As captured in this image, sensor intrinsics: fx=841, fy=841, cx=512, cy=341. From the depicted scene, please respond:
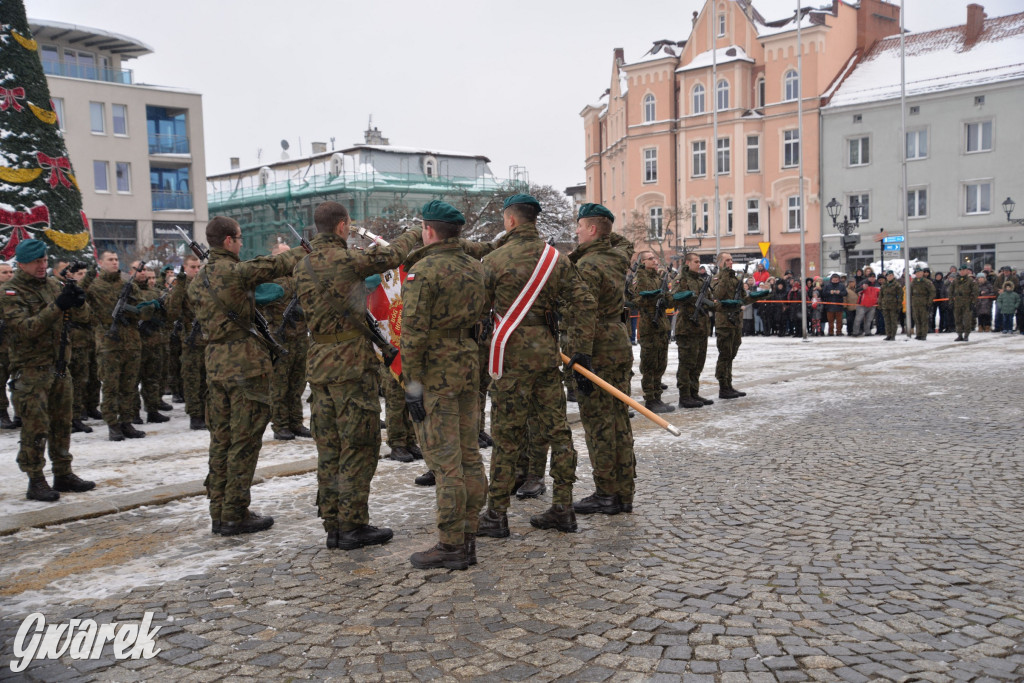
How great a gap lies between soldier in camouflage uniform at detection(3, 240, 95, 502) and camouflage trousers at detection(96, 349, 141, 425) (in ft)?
9.98

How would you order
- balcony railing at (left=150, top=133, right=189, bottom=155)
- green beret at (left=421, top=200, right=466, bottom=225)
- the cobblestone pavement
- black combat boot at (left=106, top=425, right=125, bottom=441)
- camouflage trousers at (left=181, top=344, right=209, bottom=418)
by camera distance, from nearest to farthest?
the cobblestone pavement, green beret at (left=421, top=200, right=466, bottom=225), black combat boot at (left=106, top=425, right=125, bottom=441), camouflage trousers at (left=181, top=344, right=209, bottom=418), balcony railing at (left=150, top=133, right=189, bottom=155)

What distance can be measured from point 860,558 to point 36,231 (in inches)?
598

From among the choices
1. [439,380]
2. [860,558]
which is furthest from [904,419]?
[439,380]

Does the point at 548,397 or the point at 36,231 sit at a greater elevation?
the point at 36,231

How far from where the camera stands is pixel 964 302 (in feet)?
73.2

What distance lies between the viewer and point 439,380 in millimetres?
5312

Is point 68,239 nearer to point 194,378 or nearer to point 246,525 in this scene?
point 194,378

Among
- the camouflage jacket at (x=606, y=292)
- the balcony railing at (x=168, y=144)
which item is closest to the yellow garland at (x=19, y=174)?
the camouflage jacket at (x=606, y=292)

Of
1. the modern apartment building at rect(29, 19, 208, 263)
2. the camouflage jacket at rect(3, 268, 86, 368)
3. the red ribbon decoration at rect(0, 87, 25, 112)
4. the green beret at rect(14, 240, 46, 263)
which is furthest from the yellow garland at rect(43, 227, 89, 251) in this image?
the modern apartment building at rect(29, 19, 208, 263)

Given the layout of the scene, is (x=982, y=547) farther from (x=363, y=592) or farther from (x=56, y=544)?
(x=56, y=544)

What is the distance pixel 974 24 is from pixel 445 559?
160ft

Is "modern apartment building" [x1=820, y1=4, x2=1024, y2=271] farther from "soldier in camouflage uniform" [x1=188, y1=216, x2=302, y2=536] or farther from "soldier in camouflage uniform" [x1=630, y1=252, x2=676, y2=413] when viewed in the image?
"soldier in camouflage uniform" [x1=188, y1=216, x2=302, y2=536]

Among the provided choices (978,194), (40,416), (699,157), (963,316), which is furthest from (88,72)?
(978,194)

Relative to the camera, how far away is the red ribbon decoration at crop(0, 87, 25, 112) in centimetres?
1506
